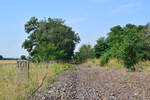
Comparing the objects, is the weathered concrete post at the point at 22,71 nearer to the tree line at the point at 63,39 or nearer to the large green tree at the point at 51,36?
the tree line at the point at 63,39

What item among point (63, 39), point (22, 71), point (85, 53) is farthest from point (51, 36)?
point (22, 71)

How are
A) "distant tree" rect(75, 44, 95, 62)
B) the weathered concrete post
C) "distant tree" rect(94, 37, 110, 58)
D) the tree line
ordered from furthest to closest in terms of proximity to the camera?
"distant tree" rect(94, 37, 110, 58) < "distant tree" rect(75, 44, 95, 62) < the tree line < the weathered concrete post

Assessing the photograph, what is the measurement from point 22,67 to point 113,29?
150 feet

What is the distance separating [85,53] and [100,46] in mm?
3189

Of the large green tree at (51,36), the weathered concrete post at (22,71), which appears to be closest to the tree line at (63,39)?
the large green tree at (51,36)

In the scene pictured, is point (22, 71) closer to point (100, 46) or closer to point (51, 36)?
point (51, 36)

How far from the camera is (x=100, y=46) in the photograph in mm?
52406

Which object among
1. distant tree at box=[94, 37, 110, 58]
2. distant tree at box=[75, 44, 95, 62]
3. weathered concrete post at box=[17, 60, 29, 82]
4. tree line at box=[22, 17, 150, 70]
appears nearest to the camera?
weathered concrete post at box=[17, 60, 29, 82]

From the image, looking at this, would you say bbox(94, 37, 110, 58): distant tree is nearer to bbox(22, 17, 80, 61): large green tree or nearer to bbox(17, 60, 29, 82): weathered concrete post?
bbox(22, 17, 80, 61): large green tree

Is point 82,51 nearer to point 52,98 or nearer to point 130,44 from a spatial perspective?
point 130,44

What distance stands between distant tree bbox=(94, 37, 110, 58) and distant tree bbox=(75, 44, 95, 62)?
0.91 meters

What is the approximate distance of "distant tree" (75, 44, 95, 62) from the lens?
170ft

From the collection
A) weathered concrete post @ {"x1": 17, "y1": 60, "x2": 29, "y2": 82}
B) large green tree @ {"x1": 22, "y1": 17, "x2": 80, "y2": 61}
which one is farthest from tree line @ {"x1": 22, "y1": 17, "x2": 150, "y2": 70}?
weathered concrete post @ {"x1": 17, "y1": 60, "x2": 29, "y2": 82}

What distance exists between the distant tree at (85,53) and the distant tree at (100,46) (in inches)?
36.0
